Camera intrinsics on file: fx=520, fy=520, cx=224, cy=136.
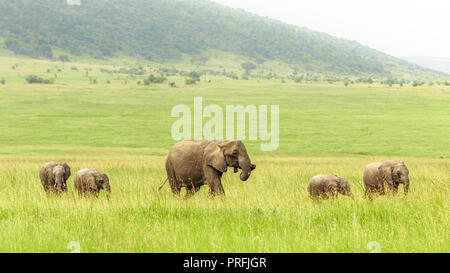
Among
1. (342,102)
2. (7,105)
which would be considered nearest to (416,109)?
(342,102)

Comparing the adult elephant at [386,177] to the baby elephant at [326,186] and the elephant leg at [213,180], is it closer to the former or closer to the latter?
the baby elephant at [326,186]

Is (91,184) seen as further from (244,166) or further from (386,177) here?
(386,177)

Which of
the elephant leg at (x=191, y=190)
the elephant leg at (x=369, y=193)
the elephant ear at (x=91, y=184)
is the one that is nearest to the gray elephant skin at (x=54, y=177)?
the elephant ear at (x=91, y=184)

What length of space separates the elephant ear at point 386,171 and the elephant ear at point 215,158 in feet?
15.9

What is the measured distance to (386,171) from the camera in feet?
45.2

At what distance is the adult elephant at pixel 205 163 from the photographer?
1141 cm

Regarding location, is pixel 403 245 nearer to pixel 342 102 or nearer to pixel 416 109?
pixel 416 109

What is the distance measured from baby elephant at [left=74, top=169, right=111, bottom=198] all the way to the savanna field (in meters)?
0.62

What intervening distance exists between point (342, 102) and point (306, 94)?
13288mm

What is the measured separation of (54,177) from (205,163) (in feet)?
16.3

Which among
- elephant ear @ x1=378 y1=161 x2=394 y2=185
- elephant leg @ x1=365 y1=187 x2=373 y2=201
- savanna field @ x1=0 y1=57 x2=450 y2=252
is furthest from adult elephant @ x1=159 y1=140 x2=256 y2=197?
elephant ear @ x1=378 y1=161 x2=394 y2=185

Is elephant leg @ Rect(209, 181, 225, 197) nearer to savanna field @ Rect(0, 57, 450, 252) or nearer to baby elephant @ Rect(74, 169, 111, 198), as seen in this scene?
savanna field @ Rect(0, 57, 450, 252)

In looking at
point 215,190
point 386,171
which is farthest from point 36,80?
point 215,190
